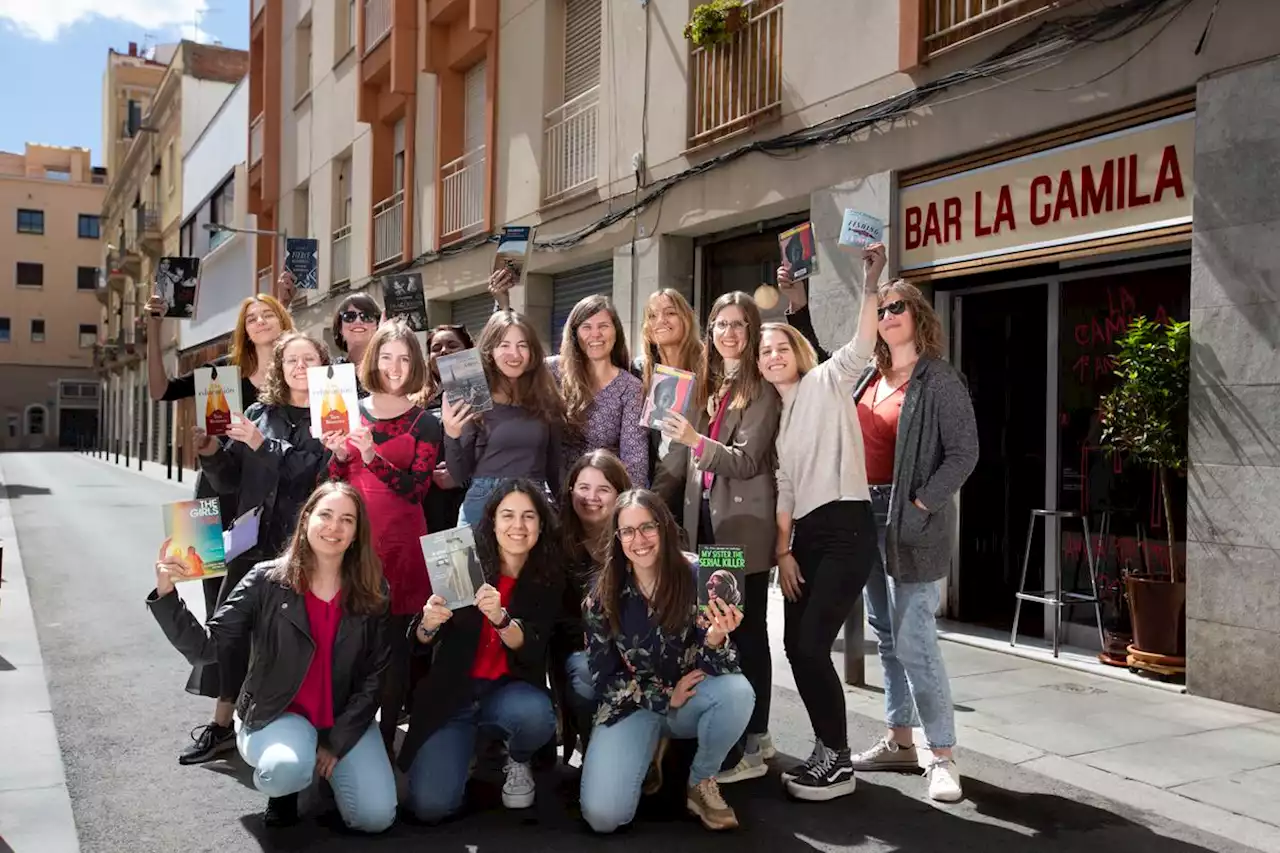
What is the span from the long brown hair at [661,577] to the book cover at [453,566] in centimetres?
52

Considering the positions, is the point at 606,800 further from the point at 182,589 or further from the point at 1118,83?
the point at 182,589

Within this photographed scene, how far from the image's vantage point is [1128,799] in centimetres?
428

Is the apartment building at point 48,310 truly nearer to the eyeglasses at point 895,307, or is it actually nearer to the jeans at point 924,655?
the eyeglasses at point 895,307

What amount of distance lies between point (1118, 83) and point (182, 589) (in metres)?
7.92

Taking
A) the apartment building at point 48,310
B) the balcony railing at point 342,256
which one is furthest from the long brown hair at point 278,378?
the apartment building at point 48,310

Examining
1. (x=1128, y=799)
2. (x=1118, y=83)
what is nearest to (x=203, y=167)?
(x=1118, y=83)

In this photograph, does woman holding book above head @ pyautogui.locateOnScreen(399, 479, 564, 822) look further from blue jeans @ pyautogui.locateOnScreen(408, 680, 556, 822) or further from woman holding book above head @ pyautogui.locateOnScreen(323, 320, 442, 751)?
woman holding book above head @ pyautogui.locateOnScreen(323, 320, 442, 751)

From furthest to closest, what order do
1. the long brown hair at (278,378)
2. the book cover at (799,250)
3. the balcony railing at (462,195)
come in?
the balcony railing at (462,195) → the book cover at (799,250) → the long brown hair at (278,378)

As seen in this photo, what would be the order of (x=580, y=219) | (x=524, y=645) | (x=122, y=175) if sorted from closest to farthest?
(x=524, y=645) < (x=580, y=219) < (x=122, y=175)

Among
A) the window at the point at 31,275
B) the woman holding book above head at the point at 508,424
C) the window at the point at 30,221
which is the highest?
the window at the point at 30,221

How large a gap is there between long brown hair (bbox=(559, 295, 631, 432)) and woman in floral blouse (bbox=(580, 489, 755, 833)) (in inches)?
33.8

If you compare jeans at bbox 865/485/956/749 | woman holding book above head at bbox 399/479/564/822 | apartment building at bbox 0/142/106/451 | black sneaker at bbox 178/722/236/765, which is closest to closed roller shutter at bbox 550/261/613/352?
black sneaker at bbox 178/722/236/765

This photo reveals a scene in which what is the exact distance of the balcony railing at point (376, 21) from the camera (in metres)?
17.0

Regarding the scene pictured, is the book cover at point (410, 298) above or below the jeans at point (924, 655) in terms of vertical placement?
above
